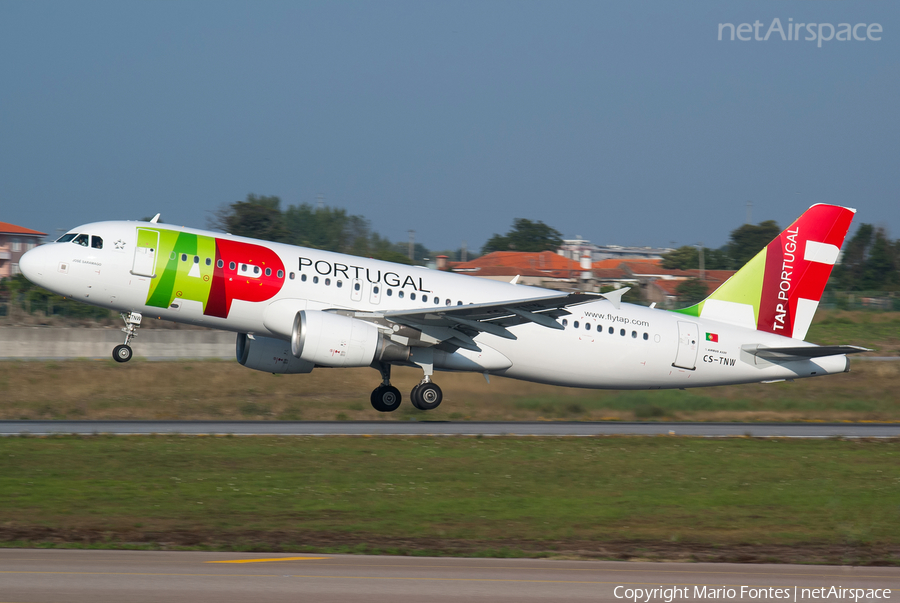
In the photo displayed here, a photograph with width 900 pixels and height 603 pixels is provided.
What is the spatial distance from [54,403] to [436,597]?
948 inches

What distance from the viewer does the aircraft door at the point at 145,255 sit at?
23.2 m

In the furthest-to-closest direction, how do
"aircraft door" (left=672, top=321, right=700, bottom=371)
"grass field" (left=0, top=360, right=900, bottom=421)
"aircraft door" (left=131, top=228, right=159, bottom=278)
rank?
1. "grass field" (left=0, top=360, right=900, bottom=421)
2. "aircraft door" (left=672, top=321, right=700, bottom=371)
3. "aircraft door" (left=131, top=228, right=159, bottom=278)

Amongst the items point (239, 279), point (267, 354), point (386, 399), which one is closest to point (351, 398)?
point (386, 399)

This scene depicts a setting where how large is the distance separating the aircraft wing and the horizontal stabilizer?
6830 mm

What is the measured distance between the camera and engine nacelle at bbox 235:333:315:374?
84.1 ft

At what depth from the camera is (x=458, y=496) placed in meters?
15.6

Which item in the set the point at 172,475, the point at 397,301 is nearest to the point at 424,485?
the point at 172,475

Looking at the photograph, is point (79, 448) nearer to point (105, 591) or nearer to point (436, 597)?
point (105, 591)

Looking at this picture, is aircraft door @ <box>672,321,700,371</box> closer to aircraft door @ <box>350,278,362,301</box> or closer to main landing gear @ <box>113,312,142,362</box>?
aircraft door @ <box>350,278,362,301</box>

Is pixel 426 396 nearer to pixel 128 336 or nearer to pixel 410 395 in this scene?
pixel 410 395

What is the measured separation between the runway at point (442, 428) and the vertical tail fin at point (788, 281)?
11.1 ft

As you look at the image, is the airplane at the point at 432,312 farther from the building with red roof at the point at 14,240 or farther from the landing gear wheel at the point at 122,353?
the building with red roof at the point at 14,240

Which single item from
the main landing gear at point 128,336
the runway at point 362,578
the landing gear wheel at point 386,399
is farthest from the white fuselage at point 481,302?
the runway at point 362,578

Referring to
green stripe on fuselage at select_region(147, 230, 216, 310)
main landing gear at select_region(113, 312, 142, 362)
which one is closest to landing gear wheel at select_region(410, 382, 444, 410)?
green stripe on fuselage at select_region(147, 230, 216, 310)
